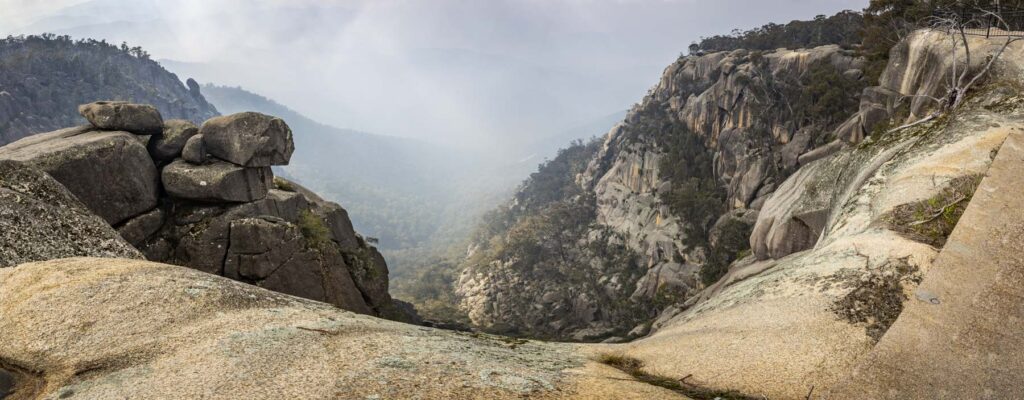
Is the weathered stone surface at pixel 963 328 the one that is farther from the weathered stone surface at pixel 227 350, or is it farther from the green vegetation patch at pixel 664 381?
the weathered stone surface at pixel 227 350

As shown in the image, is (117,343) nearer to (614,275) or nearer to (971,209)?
(971,209)

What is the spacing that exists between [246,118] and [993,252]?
25955 millimetres

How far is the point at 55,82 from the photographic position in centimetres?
13175

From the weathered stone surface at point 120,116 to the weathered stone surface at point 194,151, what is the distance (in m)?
1.61

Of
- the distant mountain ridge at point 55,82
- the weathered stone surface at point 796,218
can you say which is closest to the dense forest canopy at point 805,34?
the weathered stone surface at point 796,218

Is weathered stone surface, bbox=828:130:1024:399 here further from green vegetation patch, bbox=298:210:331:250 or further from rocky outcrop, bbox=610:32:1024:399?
green vegetation patch, bbox=298:210:331:250

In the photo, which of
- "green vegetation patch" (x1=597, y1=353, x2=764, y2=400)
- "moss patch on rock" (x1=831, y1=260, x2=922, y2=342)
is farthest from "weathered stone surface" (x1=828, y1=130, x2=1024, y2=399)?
"green vegetation patch" (x1=597, y1=353, x2=764, y2=400)

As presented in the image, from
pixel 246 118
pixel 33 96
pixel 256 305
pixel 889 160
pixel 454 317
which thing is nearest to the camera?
pixel 256 305

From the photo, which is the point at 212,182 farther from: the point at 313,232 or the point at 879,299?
the point at 879,299

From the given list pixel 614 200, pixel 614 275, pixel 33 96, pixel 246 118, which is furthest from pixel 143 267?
pixel 33 96

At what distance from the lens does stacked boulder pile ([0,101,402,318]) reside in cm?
1791

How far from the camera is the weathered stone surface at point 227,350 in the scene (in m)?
5.60

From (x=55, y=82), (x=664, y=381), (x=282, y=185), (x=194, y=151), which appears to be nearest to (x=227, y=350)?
(x=664, y=381)

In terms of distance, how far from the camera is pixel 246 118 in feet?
74.9
